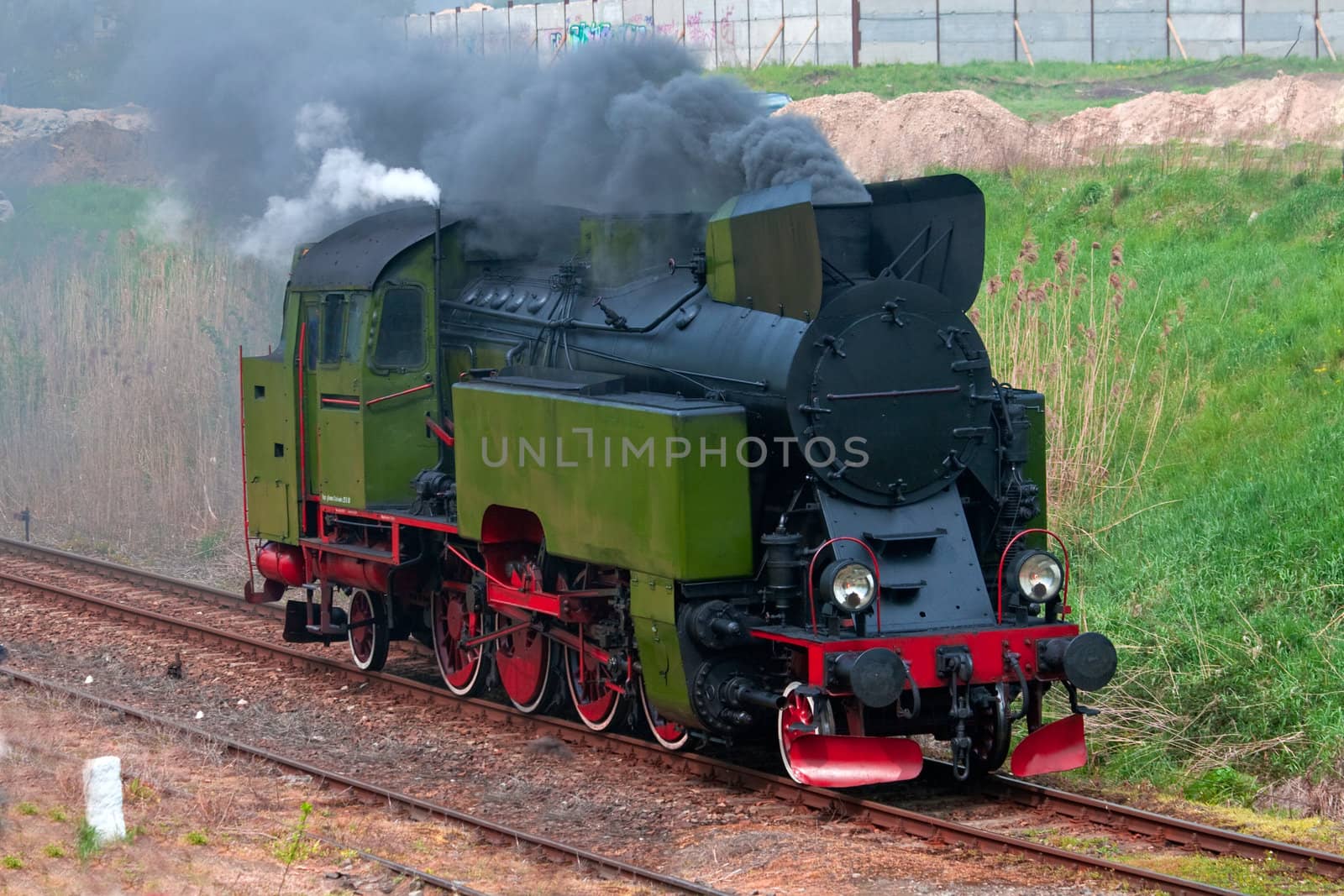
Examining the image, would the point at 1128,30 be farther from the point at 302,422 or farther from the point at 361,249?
the point at 302,422

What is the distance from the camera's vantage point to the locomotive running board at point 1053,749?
7328mm

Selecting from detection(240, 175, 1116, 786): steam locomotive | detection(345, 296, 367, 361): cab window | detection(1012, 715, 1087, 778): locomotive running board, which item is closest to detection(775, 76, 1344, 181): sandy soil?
detection(345, 296, 367, 361): cab window

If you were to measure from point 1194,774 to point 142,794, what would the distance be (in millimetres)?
5313

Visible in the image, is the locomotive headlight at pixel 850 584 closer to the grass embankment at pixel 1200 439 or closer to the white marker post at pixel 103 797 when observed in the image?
the grass embankment at pixel 1200 439

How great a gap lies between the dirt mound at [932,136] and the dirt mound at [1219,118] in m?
0.60

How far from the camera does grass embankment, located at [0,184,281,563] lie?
17672 mm

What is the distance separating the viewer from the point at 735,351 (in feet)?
25.6

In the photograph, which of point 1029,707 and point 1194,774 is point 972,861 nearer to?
point 1029,707

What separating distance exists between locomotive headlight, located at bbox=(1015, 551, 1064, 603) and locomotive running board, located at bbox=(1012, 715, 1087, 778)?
612mm

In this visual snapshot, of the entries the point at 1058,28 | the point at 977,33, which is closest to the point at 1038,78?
the point at 977,33

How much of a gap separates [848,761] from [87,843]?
11.0ft

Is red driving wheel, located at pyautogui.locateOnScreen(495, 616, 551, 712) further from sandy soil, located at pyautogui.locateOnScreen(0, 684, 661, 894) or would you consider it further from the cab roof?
the cab roof

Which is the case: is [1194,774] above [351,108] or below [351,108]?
below

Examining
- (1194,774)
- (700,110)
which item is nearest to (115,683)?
(700,110)
